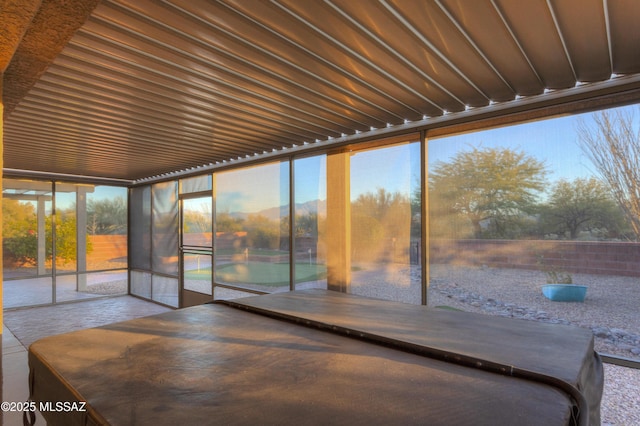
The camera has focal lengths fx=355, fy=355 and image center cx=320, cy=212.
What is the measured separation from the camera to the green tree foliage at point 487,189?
3.00 meters

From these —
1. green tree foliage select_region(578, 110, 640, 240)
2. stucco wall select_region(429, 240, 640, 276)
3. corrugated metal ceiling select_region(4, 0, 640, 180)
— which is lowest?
stucco wall select_region(429, 240, 640, 276)

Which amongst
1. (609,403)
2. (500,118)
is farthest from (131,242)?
(609,403)

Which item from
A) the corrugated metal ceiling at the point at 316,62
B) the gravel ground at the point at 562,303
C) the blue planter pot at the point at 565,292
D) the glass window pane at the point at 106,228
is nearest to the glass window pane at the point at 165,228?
the glass window pane at the point at 106,228

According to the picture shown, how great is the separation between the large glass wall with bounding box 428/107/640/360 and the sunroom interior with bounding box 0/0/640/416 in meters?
0.01

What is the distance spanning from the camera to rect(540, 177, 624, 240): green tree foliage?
2.61 m

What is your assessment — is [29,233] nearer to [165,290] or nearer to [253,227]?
[165,290]

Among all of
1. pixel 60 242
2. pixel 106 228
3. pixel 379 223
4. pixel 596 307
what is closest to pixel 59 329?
pixel 60 242

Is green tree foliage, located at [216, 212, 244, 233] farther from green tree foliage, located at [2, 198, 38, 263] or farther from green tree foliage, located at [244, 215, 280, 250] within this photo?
green tree foliage, located at [2, 198, 38, 263]

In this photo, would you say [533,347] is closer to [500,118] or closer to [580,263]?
[580,263]

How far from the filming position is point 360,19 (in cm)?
187

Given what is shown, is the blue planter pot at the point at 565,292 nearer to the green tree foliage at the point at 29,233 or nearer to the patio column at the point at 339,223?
the patio column at the point at 339,223

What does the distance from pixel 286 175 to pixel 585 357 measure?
161 inches

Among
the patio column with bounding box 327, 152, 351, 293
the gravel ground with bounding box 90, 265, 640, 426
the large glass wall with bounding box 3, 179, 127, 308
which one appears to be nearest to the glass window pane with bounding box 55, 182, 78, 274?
the large glass wall with bounding box 3, 179, 127, 308

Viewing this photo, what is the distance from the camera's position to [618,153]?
101 inches
